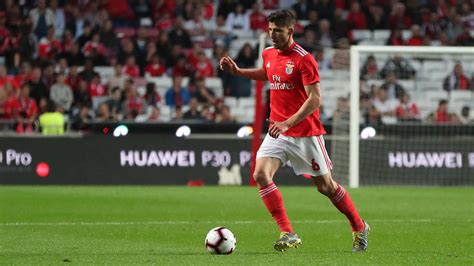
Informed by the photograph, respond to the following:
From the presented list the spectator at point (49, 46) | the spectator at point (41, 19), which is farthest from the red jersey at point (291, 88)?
the spectator at point (41, 19)

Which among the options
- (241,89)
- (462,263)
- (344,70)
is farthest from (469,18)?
(462,263)

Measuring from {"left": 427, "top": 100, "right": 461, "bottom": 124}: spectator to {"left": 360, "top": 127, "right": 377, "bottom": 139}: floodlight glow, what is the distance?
1.33 metres

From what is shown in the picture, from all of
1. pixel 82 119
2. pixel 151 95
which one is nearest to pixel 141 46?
pixel 151 95

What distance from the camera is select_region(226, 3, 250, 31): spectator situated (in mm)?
27188

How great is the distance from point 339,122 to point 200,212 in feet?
25.0

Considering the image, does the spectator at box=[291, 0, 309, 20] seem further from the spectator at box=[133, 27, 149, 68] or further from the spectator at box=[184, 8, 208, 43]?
the spectator at box=[133, 27, 149, 68]

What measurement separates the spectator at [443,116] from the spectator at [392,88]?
1075 millimetres

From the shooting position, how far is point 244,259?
9164 millimetres

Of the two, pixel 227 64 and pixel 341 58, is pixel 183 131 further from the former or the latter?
pixel 227 64

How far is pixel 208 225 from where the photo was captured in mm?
12844

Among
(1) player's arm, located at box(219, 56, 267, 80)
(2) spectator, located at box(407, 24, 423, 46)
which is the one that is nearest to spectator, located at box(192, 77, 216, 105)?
(2) spectator, located at box(407, 24, 423, 46)

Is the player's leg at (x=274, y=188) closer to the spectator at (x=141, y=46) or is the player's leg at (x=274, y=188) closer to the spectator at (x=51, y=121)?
the spectator at (x=51, y=121)

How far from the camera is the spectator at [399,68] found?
2458 centimetres

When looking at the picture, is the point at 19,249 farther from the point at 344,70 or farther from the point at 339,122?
the point at 344,70
